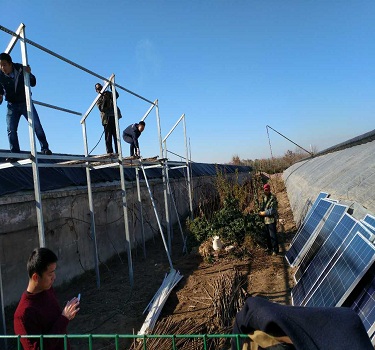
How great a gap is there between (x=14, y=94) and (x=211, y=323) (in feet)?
14.2

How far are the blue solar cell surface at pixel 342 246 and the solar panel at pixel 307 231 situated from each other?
1624mm

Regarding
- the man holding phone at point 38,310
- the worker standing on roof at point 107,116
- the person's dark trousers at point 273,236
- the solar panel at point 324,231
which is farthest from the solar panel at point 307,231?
the worker standing on roof at point 107,116

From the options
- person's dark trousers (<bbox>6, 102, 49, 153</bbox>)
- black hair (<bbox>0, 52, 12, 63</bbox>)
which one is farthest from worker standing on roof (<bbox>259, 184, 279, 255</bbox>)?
black hair (<bbox>0, 52, 12, 63</bbox>)

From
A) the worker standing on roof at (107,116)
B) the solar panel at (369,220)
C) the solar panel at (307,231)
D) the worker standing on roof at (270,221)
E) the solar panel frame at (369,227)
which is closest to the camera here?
the solar panel frame at (369,227)

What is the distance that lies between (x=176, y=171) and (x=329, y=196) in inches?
444

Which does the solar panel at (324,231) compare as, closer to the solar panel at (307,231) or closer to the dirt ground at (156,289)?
the solar panel at (307,231)

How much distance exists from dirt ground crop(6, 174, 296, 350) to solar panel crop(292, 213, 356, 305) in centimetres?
83

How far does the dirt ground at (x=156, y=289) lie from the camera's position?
592 centimetres

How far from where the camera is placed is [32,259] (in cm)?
265

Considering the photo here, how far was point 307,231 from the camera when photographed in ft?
21.6

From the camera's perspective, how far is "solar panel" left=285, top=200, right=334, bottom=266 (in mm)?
6102

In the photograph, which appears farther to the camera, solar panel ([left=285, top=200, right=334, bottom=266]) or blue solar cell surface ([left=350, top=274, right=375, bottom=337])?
solar panel ([left=285, top=200, right=334, bottom=266])

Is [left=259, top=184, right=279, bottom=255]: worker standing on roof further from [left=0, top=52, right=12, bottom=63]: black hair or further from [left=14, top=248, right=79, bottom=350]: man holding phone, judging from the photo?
[left=14, top=248, right=79, bottom=350]: man holding phone

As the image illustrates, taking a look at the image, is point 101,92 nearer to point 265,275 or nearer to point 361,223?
point 265,275
